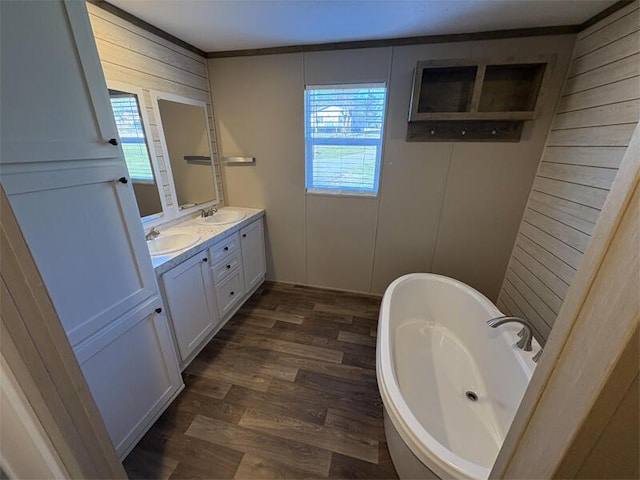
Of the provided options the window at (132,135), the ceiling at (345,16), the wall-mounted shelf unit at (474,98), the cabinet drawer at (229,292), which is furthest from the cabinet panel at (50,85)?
the wall-mounted shelf unit at (474,98)

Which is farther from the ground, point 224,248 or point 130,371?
point 224,248

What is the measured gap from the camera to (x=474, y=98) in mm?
1868

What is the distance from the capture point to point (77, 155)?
964 millimetres

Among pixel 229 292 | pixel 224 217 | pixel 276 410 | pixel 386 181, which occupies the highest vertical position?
pixel 386 181

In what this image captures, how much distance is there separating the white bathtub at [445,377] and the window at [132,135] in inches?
79.8

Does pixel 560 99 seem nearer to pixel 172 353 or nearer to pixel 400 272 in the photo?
pixel 400 272

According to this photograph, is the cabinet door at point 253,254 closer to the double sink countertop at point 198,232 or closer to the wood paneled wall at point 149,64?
the double sink countertop at point 198,232

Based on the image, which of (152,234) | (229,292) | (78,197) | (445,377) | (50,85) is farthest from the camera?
(229,292)

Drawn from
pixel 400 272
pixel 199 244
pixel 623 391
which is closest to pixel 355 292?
pixel 400 272

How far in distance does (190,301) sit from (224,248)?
500mm

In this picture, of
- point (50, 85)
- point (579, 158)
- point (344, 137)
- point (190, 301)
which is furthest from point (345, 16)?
point (190, 301)

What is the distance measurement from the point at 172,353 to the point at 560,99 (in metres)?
3.12

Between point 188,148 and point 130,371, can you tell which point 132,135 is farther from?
point 130,371

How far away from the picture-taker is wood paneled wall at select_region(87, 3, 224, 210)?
5.16 ft
